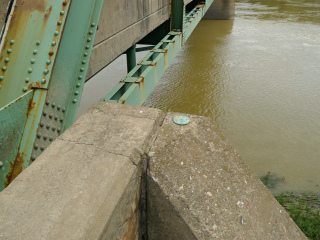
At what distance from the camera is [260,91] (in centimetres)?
990

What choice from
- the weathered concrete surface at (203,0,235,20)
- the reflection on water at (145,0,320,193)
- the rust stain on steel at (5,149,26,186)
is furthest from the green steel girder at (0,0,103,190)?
the weathered concrete surface at (203,0,235,20)

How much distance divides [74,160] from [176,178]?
0.65 m

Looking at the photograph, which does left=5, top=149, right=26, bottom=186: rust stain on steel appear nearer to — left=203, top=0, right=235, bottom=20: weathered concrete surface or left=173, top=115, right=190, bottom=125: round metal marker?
left=173, top=115, right=190, bottom=125: round metal marker

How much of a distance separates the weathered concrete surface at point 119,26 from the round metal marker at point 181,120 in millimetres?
1640

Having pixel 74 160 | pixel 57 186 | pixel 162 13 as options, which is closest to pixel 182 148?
pixel 74 160

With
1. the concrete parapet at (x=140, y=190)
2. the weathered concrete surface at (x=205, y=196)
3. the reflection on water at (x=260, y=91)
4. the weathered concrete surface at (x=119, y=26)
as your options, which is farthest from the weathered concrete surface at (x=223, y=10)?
the weathered concrete surface at (x=205, y=196)

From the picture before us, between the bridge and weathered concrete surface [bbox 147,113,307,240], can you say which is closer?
the bridge

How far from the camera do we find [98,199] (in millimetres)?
1473

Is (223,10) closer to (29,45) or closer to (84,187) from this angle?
(29,45)

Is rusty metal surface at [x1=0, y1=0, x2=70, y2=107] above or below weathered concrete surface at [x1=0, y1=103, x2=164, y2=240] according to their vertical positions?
above

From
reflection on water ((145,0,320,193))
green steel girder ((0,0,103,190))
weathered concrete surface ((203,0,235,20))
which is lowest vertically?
reflection on water ((145,0,320,193))

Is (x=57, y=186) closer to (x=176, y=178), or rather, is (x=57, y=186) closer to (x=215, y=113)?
(x=176, y=178)

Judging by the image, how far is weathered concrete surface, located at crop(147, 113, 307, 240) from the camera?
5.43 ft

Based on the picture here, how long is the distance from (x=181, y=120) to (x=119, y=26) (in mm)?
2494
